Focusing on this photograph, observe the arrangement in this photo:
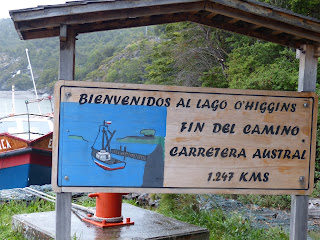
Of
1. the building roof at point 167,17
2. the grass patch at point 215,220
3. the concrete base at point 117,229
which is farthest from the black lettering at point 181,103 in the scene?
the grass patch at point 215,220

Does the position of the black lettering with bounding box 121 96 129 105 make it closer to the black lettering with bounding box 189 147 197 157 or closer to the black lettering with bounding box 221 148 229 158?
the black lettering with bounding box 189 147 197 157

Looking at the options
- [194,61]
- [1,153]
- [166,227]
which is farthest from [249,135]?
[194,61]

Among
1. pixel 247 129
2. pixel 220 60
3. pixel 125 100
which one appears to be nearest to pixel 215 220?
pixel 247 129

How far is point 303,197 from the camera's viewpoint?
4.07 meters

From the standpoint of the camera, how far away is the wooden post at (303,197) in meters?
4.05

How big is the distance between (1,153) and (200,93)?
27.7 feet

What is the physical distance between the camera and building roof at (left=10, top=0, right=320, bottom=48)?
3.54 metres

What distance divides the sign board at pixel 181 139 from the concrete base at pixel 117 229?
1450 mm

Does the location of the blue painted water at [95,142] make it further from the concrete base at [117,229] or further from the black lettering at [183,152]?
the concrete base at [117,229]

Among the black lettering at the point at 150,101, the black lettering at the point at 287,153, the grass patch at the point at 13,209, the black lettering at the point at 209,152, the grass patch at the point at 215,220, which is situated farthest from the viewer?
the grass patch at the point at 215,220

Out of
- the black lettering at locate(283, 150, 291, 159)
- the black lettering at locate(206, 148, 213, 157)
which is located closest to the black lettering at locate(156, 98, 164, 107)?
the black lettering at locate(206, 148, 213, 157)

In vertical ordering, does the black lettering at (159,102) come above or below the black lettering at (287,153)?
above

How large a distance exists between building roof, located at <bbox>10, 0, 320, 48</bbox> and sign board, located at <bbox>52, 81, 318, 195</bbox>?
0.62 meters

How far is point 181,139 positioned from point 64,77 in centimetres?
128
